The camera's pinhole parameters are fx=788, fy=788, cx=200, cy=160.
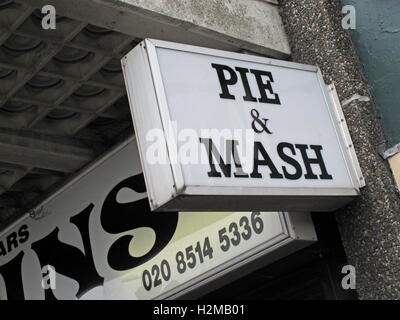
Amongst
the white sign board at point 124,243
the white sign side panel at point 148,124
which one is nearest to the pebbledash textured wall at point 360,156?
the white sign board at point 124,243

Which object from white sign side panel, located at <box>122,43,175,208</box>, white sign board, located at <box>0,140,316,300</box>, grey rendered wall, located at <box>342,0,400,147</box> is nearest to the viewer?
white sign side panel, located at <box>122,43,175,208</box>

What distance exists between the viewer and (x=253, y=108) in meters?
4.09

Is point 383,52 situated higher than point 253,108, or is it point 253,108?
point 383,52

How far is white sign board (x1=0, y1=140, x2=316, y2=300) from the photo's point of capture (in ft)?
15.9

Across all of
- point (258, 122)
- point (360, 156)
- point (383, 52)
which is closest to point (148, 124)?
point (258, 122)

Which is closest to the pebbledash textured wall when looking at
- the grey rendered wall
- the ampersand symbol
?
the grey rendered wall

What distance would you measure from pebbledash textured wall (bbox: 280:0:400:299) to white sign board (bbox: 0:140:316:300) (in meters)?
0.37

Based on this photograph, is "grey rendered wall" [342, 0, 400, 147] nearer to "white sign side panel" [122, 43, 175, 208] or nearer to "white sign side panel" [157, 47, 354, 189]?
"white sign side panel" [157, 47, 354, 189]

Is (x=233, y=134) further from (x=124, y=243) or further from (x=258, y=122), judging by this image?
(x=124, y=243)

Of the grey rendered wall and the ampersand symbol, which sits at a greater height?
the grey rendered wall

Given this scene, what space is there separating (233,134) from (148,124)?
42 cm

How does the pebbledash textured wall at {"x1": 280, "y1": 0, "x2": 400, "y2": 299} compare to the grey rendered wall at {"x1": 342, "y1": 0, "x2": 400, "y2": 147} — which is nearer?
the pebbledash textured wall at {"x1": 280, "y1": 0, "x2": 400, "y2": 299}
